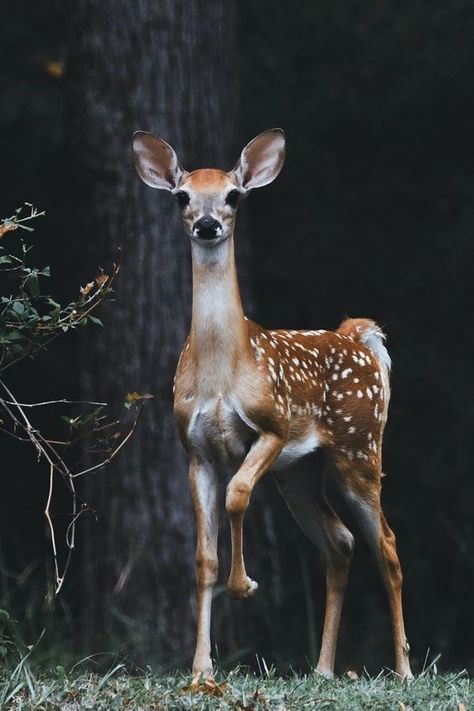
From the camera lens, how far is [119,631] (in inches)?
341

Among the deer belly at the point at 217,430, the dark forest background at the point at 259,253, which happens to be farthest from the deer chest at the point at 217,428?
the dark forest background at the point at 259,253

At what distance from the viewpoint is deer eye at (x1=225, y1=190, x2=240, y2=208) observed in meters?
6.43

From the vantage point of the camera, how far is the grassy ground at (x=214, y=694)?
224 inches

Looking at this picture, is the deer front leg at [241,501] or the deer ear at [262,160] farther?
the deer ear at [262,160]

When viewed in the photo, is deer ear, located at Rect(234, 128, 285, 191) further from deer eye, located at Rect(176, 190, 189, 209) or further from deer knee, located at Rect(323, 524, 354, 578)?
deer knee, located at Rect(323, 524, 354, 578)

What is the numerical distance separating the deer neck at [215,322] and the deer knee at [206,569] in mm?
618

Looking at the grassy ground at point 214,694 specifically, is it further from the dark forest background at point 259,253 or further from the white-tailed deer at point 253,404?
the dark forest background at point 259,253

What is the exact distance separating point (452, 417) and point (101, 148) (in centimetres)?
441

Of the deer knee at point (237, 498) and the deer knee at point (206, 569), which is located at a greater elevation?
the deer knee at point (237, 498)

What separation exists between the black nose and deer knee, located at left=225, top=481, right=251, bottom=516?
0.91 metres

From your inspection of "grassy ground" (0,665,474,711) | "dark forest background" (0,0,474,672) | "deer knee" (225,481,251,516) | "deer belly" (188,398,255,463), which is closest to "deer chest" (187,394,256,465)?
"deer belly" (188,398,255,463)

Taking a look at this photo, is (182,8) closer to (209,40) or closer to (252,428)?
(209,40)

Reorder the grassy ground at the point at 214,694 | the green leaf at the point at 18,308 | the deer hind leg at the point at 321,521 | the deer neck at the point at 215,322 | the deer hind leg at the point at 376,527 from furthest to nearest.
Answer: the deer hind leg at the point at 321,521, the deer hind leg at the point at 376,527, the deer neck at the point at 215,322, the green leaf at the point at 18,308, the grassy ground at the point at 214,694

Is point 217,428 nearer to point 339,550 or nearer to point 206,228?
point 206,228
